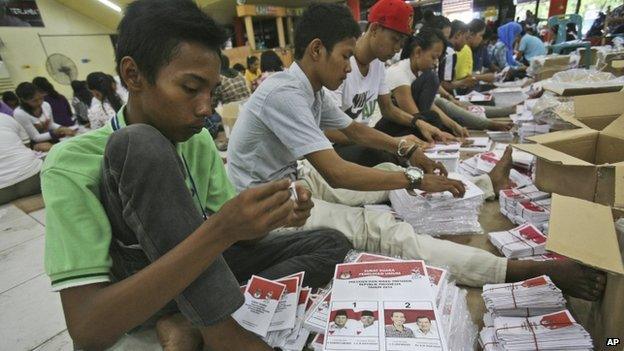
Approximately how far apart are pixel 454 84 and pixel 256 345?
169 inches

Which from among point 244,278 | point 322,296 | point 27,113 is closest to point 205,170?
point 244,278

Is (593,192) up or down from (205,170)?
down

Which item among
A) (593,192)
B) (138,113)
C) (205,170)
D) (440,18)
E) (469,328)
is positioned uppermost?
(440,18)

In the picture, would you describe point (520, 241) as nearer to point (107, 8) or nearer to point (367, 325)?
point (367, 325)

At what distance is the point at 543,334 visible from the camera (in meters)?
0.86

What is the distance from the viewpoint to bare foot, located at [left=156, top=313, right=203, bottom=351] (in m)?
0.93

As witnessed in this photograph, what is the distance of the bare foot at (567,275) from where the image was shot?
0.93 m

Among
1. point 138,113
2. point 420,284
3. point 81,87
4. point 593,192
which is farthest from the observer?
point 81,87

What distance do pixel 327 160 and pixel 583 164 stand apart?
0.91 meters

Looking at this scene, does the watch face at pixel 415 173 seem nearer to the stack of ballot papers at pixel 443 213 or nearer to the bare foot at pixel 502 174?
the stack of ballot papers at pixel 443 213

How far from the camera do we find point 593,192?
3.88 ft

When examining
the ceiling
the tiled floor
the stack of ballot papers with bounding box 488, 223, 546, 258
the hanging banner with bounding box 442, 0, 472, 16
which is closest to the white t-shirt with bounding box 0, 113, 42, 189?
the tiled floor

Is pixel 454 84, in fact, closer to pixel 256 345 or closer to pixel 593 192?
pixel 593 192

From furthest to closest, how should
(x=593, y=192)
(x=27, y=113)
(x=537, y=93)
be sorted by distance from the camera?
(x=27, y=113)
(x=537, y=93)
(x=593, y=192)
